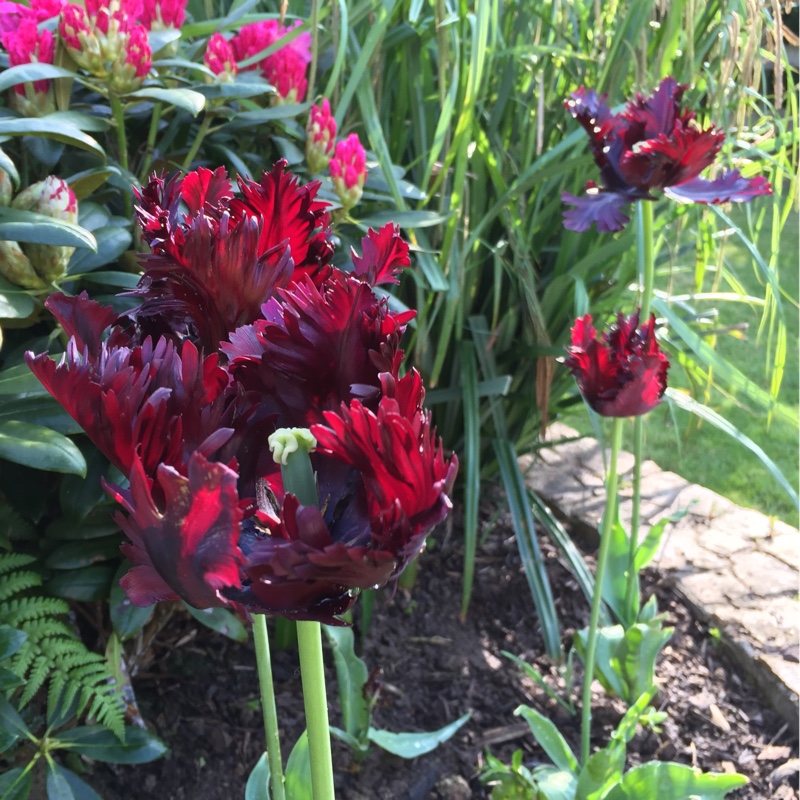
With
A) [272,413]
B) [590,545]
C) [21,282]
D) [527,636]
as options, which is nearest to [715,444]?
[590,545]

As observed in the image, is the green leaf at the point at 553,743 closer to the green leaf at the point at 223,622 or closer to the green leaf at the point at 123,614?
the green leaf at the point at 223,622

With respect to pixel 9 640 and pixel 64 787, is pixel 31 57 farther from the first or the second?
pixel 64 787

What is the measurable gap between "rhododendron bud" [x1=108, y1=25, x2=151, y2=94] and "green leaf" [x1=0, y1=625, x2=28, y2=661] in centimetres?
63

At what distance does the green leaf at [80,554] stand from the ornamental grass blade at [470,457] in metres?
0.61

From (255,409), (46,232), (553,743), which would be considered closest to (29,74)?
(46,232)

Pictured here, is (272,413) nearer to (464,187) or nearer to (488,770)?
(488,770)

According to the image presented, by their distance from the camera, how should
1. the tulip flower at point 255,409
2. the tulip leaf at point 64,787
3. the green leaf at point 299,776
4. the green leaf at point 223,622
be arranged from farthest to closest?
the green leaf at point 223,622, the tulip leaf at point 64,787, the green leaf at point 299,776, the tulip flower at point 255,409

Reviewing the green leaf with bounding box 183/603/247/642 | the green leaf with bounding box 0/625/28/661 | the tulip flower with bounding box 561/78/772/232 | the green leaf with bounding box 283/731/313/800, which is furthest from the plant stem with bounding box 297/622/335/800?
the tulip flower with bounding box 561/78/772/232

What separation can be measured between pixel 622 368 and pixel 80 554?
2.32ft

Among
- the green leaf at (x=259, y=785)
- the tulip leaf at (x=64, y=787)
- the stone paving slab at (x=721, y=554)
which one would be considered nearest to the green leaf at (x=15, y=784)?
the tulip leaf at (x=64, y=787)

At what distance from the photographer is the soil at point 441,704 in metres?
1.16

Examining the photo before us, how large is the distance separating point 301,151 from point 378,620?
34.4 inches

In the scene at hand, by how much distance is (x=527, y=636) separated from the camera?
151 centimetres

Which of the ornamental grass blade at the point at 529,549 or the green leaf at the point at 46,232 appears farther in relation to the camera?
the ornamental grass blade at the point at 529,549
